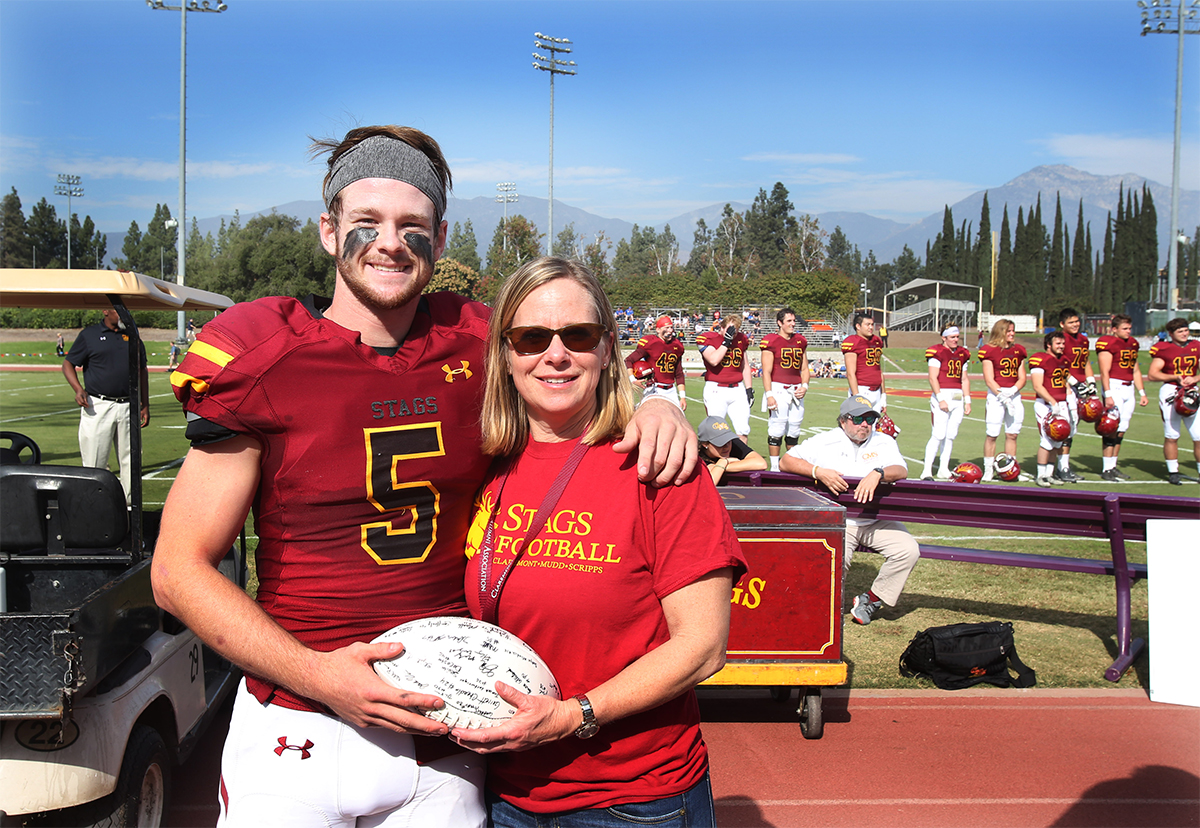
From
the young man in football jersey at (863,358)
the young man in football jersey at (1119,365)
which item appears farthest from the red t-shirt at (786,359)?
the young man in football jersey at (1119,365)

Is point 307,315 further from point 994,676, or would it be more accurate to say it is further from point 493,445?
point 994,676

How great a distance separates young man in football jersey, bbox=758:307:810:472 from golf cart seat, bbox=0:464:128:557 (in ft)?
37.3

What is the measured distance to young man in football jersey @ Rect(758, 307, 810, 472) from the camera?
14.0m

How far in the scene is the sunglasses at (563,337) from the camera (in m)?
2.12

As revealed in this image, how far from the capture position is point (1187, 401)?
12539 mm

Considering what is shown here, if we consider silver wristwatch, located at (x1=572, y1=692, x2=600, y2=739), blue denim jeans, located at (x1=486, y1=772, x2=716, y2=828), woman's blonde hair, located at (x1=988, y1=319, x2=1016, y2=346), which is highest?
woman's blonde hair, located at (x1=988, y1=319, x2=1016, y2=346)

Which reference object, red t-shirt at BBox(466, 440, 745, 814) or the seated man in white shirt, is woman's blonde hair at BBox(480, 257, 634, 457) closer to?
red t-shirt at BBox(466, 440, 745, 814)

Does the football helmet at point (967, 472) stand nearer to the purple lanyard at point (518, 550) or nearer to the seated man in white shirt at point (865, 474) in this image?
the seated man in white shirt at point (865, 474)

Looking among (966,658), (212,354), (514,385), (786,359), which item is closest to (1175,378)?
(786,359)

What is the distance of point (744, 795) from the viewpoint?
13.8ft

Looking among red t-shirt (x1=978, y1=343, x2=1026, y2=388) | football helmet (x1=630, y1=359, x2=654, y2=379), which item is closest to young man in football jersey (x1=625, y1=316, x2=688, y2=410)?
football helmet (x1=630, y1=359, x2=654, y2=379)

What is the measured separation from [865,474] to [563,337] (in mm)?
4886

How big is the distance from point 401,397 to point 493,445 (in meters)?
0.27

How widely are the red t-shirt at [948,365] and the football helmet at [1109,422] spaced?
206cm
